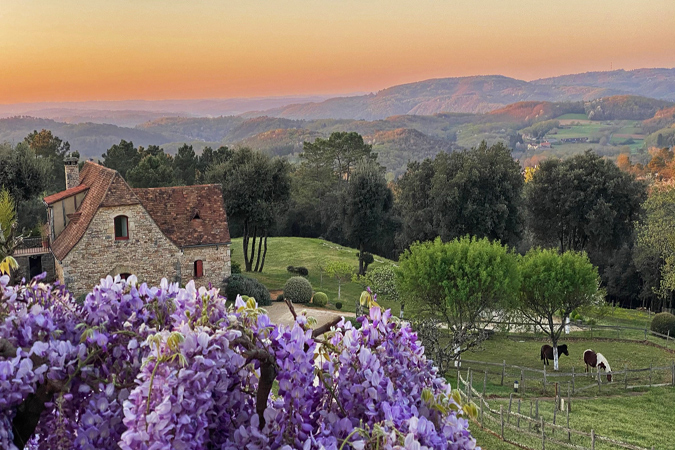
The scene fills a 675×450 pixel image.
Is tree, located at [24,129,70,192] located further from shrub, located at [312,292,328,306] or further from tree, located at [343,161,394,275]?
shrub, located at [312,292,328,306]

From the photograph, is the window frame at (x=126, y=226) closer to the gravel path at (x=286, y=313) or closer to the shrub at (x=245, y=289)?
the shrub at (x=245, y=289)

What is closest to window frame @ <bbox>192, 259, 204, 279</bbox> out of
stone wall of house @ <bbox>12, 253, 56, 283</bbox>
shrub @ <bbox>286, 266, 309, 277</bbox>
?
stone wall of house @ <bbox>12, 253, 56, 283</bbox>

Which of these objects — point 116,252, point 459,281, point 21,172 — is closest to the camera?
point 459,281

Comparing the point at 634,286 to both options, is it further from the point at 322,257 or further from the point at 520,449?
the point at 520,449

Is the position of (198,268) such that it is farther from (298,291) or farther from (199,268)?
(298,291)

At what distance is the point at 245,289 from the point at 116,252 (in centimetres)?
731

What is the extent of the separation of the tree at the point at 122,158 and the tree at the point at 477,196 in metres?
37.5

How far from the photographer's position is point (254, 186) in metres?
44.0

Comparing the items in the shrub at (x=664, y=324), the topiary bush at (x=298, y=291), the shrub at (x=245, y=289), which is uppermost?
the shrub at (x=245, y=289)

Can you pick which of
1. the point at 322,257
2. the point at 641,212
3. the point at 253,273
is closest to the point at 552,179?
the point at 641,212

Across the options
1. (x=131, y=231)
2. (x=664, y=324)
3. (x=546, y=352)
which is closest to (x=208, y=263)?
(x=131, y=231)

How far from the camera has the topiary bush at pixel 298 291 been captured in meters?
37.2

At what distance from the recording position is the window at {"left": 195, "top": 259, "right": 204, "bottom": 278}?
32.7 meters

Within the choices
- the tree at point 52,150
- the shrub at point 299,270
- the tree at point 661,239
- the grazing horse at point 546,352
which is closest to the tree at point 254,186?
the shrub at point 299,270
